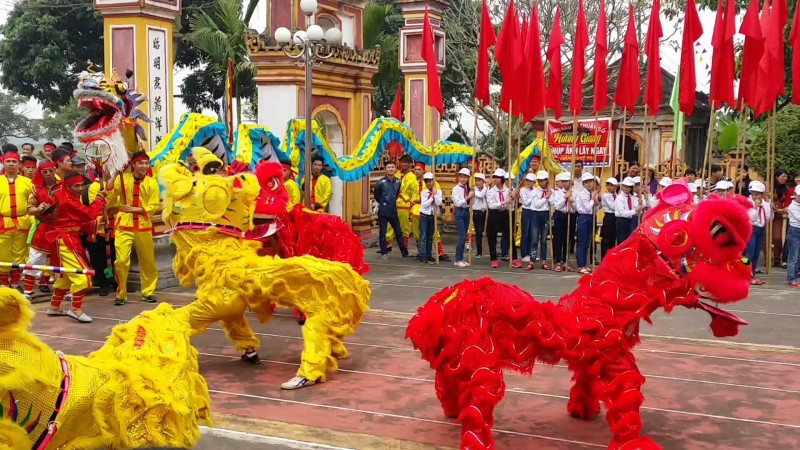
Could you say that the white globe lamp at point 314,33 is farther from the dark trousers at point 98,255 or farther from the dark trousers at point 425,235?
the dark trousers at point 425,235

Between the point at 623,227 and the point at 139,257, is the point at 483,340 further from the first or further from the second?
the point at 623,227

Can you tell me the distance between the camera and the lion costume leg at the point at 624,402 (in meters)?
4.08

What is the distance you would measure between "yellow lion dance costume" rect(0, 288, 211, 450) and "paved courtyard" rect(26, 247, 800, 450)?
148cm

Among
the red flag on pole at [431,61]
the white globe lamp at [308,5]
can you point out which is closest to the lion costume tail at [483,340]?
the white globe lamp at [308,5]

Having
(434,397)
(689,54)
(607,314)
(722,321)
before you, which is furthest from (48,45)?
(722,321)

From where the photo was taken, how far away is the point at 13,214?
8469 mm

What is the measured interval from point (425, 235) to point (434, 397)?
666 centimetres

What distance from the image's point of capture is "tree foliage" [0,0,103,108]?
23.9 metres

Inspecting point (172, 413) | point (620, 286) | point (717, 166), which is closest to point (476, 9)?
point (717, 166)

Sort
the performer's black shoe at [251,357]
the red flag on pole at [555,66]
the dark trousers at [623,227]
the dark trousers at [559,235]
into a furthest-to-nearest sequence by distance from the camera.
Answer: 1. the dark trousers at [559,235]
2. the dark trousers at [623,227]
3. the red flag on pole at [555,66]
4. the performer's black shoe at [251,357]

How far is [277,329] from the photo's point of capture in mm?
7480

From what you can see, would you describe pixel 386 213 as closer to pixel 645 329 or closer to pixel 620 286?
pixel 645 329

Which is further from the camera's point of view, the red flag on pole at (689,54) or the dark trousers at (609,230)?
the dark trousers at (609,230)

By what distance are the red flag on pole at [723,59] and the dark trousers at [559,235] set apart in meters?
2.80
